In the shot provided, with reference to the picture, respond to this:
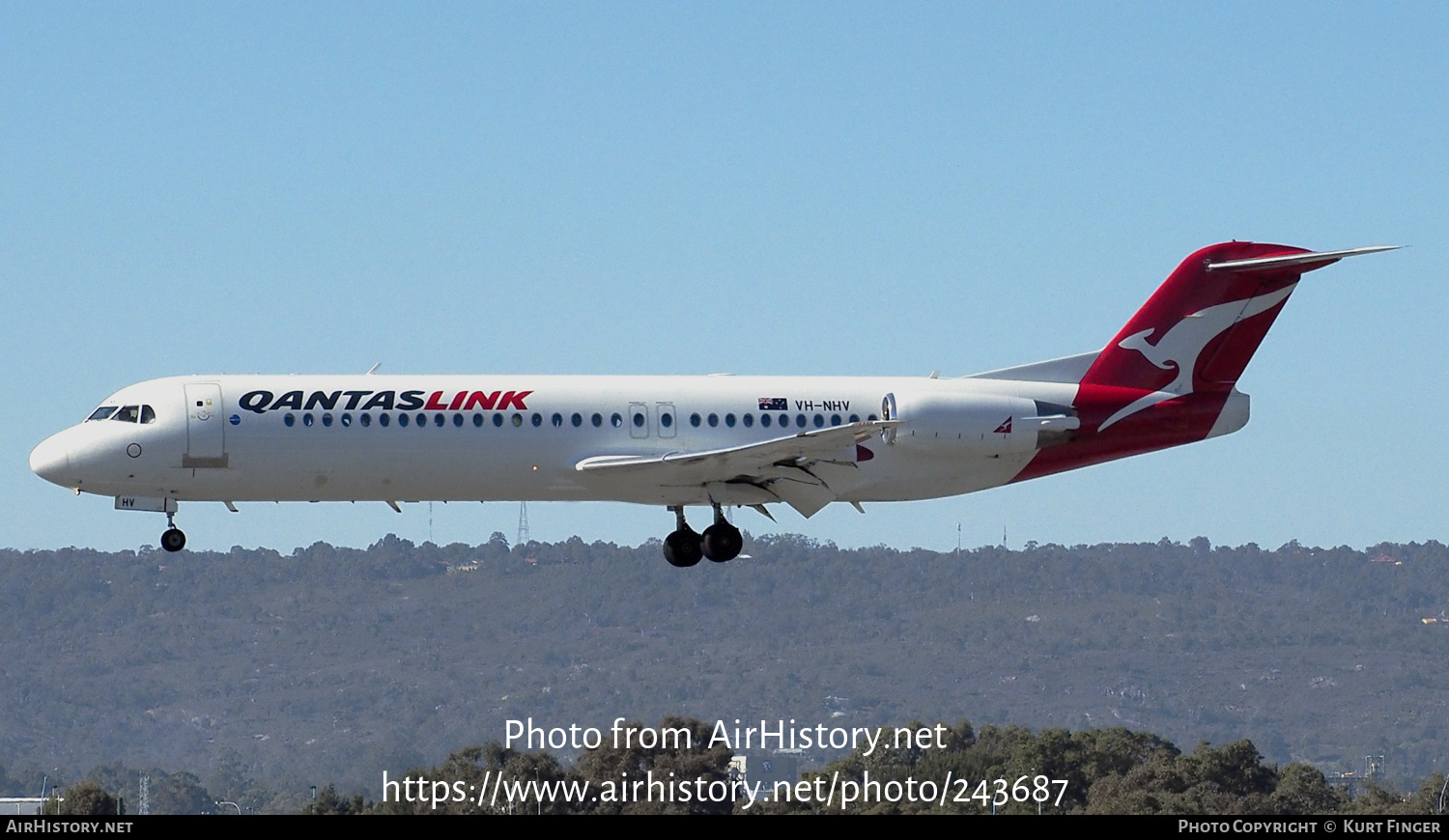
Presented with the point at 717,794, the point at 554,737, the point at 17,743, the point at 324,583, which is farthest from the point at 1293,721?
the point at 717,794

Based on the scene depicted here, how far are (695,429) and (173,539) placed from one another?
10.1 m

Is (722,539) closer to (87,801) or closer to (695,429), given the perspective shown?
(695,429)

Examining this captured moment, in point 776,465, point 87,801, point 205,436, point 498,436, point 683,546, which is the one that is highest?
point 205,436

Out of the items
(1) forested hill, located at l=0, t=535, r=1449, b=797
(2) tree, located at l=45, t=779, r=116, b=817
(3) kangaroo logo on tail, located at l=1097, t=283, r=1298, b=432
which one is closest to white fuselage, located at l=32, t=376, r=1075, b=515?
(3) kangaroo logo on tail, located at l=1097, t=283, r=1298, b=432

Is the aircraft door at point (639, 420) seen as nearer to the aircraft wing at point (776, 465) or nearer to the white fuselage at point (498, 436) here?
the white fuselage at point (498, 436)

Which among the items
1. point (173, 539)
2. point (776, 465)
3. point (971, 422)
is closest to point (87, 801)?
point (173, 539)

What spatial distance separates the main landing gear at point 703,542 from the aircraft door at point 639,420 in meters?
2.34

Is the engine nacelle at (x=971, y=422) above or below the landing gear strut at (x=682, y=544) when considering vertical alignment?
above

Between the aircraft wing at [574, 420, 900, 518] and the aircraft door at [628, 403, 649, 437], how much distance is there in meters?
0.48

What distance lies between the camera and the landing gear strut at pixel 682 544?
42125 millimetres

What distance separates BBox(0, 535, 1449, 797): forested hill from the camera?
139250 millimetres

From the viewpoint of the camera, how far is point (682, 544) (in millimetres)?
42156

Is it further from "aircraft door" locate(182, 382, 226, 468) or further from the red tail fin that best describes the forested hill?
"aircraft door" locate(182, 382, 226, 468)

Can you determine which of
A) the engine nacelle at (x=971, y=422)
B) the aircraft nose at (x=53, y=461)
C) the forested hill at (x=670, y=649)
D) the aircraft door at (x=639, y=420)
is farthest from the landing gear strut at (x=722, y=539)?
the forested hill at (x=670, y=649)
